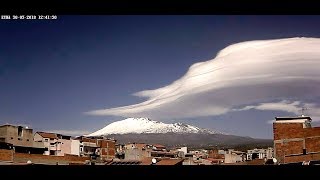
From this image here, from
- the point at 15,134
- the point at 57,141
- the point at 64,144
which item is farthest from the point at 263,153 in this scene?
the point at 64,144

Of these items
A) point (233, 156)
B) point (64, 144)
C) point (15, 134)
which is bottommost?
point (233, 156)

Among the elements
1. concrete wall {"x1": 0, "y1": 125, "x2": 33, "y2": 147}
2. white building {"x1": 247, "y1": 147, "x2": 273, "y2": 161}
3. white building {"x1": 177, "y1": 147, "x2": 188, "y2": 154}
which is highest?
concrete wall {"x1": 0, "y1": 125, "x2": 33, "y2": 147}

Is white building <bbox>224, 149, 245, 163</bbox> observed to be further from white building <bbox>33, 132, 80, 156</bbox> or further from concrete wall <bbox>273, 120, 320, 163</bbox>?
white building <bbox>33, 132, 80, 156</bbox>

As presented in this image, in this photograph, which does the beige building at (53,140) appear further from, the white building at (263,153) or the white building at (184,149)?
the white building at (263,153)

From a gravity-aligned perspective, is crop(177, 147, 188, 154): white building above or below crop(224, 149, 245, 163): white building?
above

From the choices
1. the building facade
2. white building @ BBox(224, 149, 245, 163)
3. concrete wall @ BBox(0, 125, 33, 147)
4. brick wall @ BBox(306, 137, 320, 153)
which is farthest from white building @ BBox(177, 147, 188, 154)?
concrete wall @ BBox(0, 125, 33, 147)

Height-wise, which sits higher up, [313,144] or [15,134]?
[15,134]

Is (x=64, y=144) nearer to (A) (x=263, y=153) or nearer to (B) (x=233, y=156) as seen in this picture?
(B) (x=233, y=156)

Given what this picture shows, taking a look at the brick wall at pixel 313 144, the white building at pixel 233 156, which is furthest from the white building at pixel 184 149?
the brick wall at pixel 313 144

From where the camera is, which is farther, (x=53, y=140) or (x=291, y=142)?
(x=291, y=142)
